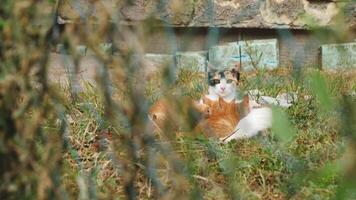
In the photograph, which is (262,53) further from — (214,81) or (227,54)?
(214,81)

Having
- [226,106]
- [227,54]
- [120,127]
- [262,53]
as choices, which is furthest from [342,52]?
[262,53]

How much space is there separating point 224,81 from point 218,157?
72.3 inches

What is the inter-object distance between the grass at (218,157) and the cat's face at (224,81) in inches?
2.0

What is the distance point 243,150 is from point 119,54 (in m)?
1.78

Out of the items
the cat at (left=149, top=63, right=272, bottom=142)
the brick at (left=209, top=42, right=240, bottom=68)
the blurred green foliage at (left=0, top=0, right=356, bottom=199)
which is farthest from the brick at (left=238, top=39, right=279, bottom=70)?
the blurred green foliage at (left=0, top=0, right=356, bottom=199)

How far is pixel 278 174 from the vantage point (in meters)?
2.83

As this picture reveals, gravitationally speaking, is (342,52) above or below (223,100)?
above

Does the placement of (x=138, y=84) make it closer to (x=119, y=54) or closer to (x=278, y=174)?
(x=119, y=54)

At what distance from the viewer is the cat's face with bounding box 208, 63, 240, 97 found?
371cm

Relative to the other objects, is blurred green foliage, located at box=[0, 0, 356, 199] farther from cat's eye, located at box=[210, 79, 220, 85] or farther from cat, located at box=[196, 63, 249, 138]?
cat's eye, located at box=[210, 79, 220, 85]

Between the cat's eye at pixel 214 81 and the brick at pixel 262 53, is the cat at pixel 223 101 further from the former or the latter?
the brick at pixel 262 53

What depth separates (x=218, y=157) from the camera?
6.31 ft

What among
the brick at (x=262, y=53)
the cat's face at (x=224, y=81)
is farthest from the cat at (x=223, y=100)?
the brick at (x=262, y=53)

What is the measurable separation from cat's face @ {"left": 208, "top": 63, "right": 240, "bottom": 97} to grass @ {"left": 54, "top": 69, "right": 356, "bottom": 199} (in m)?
0.05
